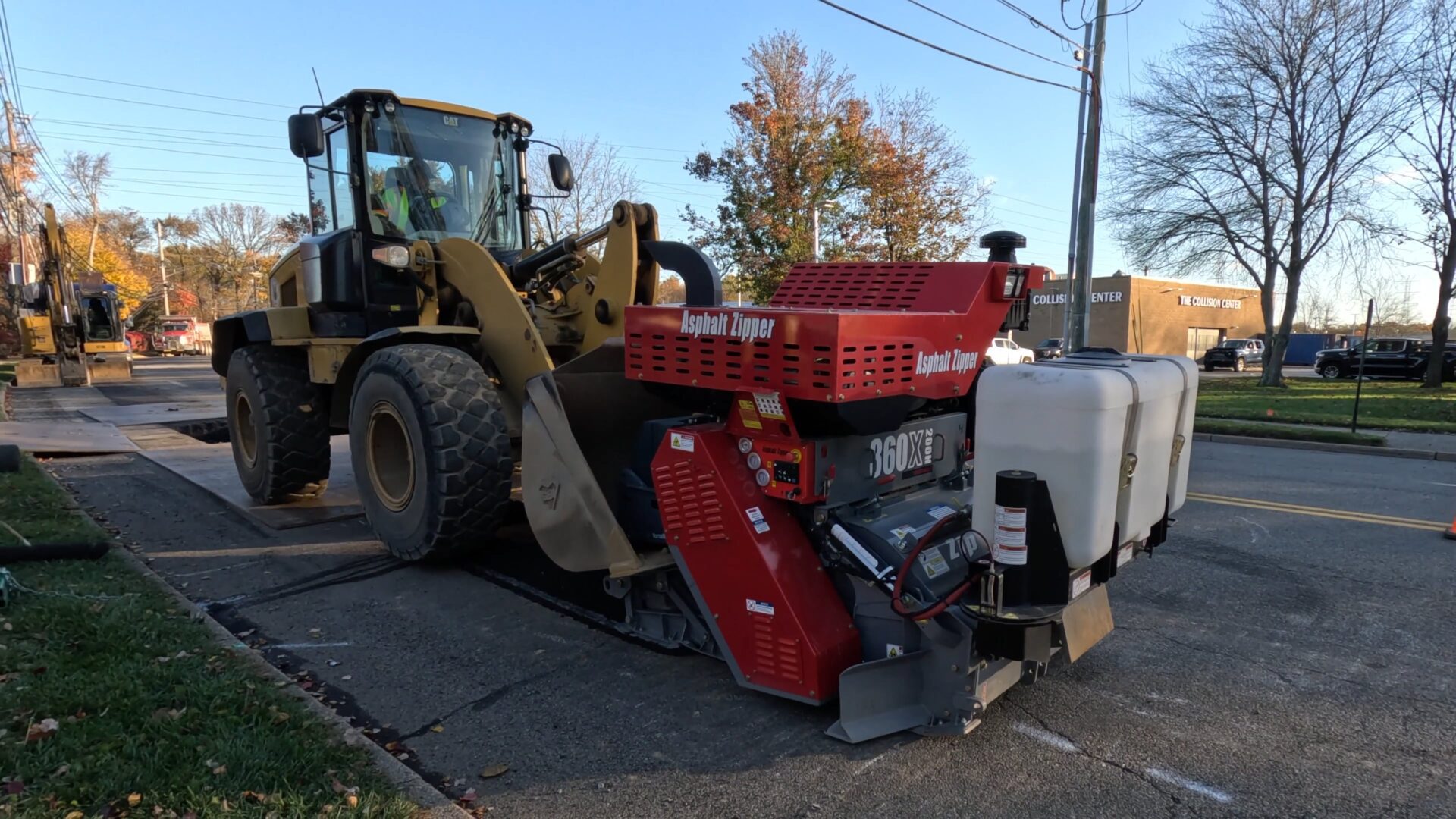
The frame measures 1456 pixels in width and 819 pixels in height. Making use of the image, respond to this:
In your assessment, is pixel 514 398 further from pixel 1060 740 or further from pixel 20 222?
pixel 20 222

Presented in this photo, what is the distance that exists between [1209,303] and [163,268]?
73.0 meters

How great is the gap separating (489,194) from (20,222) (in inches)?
1256

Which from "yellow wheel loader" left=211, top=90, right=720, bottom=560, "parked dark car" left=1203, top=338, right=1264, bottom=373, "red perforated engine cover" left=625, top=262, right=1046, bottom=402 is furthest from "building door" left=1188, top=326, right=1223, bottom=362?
"red perforated engine cover" left=625, top=262, right=1046, bottom=402

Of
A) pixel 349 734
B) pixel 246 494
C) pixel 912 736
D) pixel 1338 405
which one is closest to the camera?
pixel 349 734

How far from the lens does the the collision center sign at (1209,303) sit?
159 ft

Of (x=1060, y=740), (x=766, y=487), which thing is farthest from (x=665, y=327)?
(x=1060, y=740)

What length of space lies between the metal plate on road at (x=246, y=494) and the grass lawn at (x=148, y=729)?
7.63 feet

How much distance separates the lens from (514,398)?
18.1ft

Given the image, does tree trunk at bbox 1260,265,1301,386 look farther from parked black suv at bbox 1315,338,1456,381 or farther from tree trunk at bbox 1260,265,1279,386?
parked black suv at bbox 1315,338,1456,381

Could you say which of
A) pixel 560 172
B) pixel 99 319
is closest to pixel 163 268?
pixel 99 319

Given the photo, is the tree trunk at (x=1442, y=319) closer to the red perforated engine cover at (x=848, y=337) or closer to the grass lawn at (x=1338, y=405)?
the grass lawn at (x=1338, y=405)

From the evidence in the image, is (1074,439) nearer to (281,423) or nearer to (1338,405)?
(281,423)

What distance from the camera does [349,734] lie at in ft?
10.5

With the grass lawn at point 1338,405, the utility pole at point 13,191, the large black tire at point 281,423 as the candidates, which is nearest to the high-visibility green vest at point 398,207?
the large black tire at point 281,423
